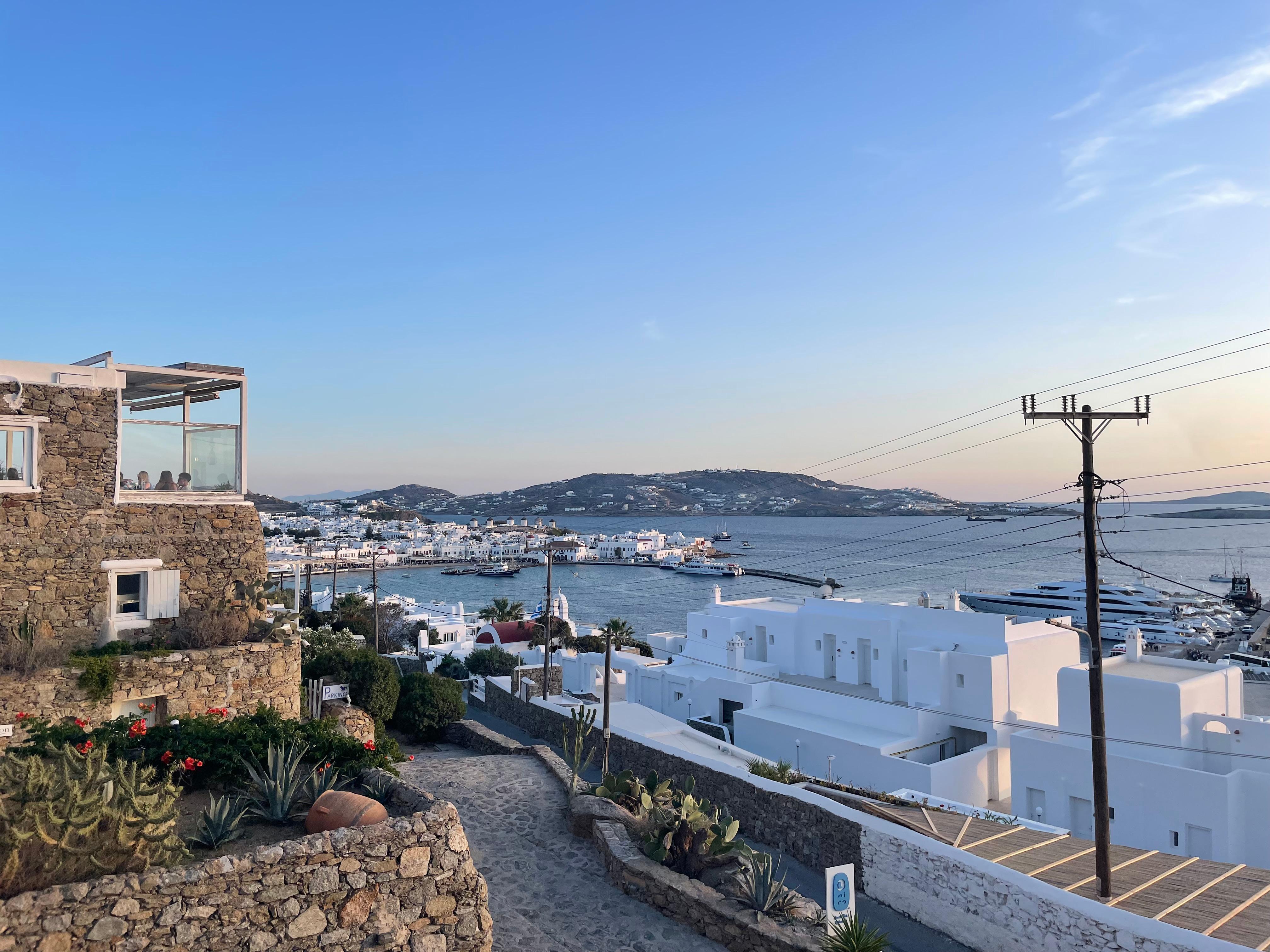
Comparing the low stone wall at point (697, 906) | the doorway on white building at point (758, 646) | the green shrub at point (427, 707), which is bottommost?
the doorway on white building at point (758, 646)

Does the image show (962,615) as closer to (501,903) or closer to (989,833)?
(989,833)

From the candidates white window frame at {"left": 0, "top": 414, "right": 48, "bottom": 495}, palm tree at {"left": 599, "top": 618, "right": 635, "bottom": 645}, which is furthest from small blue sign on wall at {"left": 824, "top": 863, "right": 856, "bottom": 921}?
palm tree at {"left": 599, "top": 618, "right": 635, "bottom": 645}

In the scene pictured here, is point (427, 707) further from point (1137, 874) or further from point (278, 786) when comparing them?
point (1137, 874)

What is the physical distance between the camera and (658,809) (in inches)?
A: 343

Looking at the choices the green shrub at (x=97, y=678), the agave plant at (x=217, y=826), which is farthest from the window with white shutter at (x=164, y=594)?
the agave plant at (x=217, y=826)

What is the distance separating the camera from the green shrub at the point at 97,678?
9.59 metres

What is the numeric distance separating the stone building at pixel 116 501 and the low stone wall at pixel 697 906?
693 cm

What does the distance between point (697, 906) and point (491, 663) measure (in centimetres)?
2812

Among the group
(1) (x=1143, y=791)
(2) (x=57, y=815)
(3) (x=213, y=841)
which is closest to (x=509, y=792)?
(3) (x=213, y=841)

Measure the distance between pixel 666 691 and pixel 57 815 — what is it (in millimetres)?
26096

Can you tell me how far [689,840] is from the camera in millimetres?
8211

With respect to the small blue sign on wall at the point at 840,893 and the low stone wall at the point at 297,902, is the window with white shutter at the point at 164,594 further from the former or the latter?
the small blue sign on wall at the point at 840,893

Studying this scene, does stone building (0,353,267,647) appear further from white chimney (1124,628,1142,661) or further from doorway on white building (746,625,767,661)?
doorway on white building (746,625,767,661)

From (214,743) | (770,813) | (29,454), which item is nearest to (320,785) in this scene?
(214,743)
